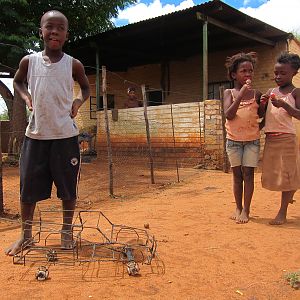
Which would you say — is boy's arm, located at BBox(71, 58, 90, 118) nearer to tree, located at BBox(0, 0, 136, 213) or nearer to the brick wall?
tree, located at BBox(0, 0, 136, 213)

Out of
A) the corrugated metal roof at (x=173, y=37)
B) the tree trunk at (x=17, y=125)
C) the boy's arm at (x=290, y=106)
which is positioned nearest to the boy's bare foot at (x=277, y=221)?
the boy's arm at (x=290, y=106)

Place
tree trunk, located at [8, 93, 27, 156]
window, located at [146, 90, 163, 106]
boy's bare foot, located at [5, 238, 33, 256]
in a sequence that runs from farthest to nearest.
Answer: window, located at [146, 90, 163, 106] < tree trunk, located at [8, 93, 27, 156] < boy's bare foot, located at [5, 238, 33, 256]

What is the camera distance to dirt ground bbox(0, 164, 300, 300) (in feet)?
7.02

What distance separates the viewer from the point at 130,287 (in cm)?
218

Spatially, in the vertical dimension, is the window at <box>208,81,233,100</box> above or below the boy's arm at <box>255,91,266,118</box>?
above

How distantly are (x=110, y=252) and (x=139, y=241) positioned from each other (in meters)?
0.38

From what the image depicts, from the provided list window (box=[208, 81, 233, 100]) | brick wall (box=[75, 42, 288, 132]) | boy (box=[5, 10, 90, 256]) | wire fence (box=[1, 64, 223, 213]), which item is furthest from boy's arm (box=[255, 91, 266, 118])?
window (box=[208, 81, 233, 100])

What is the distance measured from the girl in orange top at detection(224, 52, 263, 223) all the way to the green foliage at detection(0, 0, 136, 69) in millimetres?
5391

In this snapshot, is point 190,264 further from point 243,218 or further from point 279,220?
point 279,220

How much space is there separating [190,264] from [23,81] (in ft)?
5.89

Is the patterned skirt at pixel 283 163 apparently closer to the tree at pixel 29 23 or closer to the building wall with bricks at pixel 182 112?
the building wall with bricks at pixel 182 112

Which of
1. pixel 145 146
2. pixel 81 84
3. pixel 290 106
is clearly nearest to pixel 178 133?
pixel 145 146

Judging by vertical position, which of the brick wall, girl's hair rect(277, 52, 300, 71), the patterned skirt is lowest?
the patterned skirt

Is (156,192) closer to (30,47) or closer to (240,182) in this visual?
(240,182)
